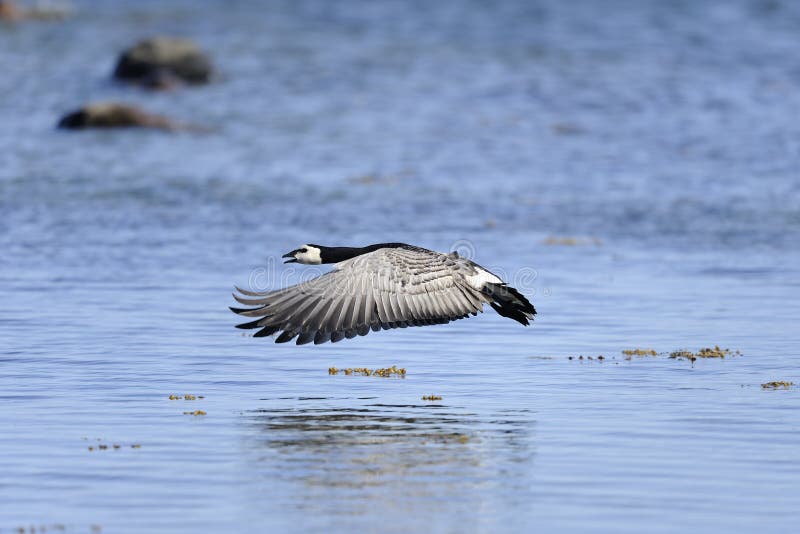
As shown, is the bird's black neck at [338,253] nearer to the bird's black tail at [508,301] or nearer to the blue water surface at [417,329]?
the blue water surface at [417,329]

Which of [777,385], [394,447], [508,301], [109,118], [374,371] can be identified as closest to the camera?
[394,447]

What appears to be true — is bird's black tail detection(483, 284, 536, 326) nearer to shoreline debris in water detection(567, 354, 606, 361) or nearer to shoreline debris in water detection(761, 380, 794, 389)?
shoreline debris in water detection(567, 354, 606, 361)

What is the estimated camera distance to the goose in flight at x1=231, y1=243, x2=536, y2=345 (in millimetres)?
9984

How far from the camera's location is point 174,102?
32.3m

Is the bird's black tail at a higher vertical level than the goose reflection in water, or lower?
higher

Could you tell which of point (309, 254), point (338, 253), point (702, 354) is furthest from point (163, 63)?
point (702, 354)

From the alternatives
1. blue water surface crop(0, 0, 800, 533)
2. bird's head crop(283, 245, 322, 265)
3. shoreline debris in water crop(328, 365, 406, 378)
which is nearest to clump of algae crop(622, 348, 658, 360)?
blue water surface crop(0, 0, 800, 533)

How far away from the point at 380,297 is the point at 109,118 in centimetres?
1843

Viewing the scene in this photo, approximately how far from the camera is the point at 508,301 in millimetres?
10812

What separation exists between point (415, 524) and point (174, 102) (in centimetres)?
2634

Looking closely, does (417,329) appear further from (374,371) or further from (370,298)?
(370,298)

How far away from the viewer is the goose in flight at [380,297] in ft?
32.8

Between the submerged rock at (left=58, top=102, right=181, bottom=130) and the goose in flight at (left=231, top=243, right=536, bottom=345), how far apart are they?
17.6 m

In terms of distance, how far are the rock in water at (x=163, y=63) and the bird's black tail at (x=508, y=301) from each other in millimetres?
24384
